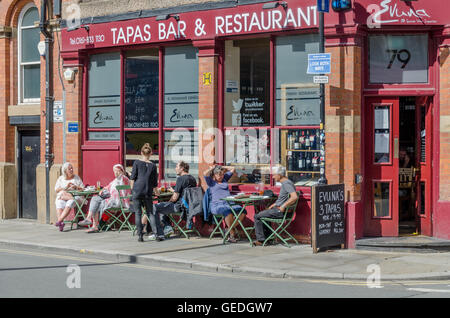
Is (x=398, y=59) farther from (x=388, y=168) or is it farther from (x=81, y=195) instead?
(x=81, y=195)

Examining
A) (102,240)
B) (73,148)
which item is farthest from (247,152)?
(73,148)

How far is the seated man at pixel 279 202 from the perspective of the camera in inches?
485

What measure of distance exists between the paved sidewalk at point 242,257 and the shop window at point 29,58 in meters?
4.65

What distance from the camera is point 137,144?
15.4 m

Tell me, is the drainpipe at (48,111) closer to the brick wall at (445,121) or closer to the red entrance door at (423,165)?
the red entrance door at (423,165)

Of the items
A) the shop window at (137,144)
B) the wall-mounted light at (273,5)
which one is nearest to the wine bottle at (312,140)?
the wall-mounted light at (273,5)

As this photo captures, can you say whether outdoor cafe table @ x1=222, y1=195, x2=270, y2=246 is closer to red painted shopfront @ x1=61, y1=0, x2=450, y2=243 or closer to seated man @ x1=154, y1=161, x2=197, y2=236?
red painted shopfront @ x1=61, y1=0, x2=450, y2=243

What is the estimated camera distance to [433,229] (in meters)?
12.7

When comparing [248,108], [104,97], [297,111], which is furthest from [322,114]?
[104,97]

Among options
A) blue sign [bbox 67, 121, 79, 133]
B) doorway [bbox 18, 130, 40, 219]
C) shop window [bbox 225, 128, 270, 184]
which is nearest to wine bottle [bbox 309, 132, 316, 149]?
shop window [bbox 225, 128, 270, 184]

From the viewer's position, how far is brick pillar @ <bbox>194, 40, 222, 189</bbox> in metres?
14.0

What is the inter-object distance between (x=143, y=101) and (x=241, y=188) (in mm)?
3207

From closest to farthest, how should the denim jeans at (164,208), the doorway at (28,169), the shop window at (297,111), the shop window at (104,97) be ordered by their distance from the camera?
the shop window at (297,111)
the denim jeans at (164,208)
the shop window at (104,97)
the doorway at (28,169)
